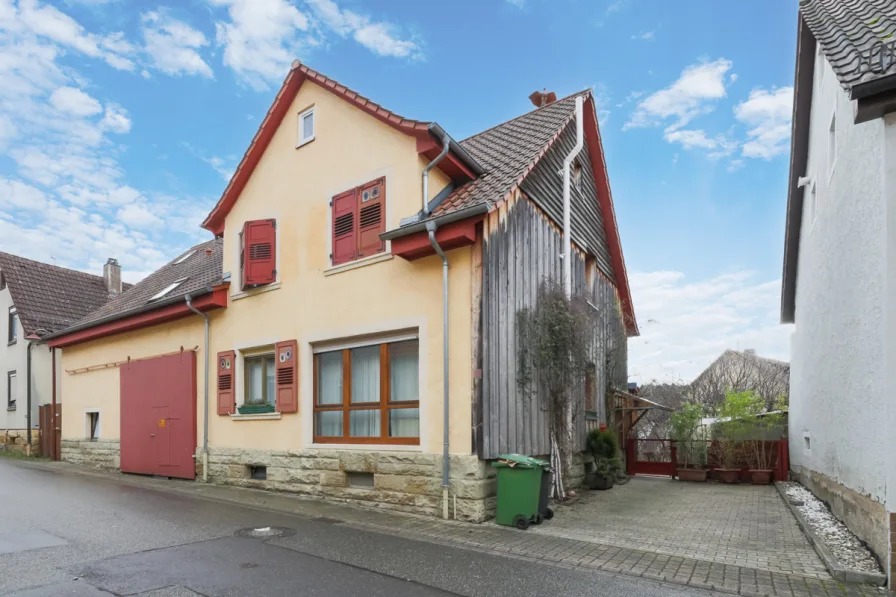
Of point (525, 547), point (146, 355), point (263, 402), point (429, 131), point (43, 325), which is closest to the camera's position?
point (525, 547)

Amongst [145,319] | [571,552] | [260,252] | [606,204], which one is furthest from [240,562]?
[606,204]

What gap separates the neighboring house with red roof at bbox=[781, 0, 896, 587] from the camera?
6.02 meters

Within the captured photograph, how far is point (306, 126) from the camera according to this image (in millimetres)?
12312

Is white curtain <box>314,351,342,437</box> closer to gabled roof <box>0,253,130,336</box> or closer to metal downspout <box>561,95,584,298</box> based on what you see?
metal downspout <box>561,95,584,298</box>

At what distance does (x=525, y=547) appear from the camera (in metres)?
7.34

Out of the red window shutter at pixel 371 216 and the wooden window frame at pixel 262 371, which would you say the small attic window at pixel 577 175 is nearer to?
the red window shutter at pixel 371 216

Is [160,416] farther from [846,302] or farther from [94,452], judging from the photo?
[846,302]

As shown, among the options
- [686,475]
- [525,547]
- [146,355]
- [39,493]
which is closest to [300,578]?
[525,547]

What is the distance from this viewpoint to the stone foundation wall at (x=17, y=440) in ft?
69.2

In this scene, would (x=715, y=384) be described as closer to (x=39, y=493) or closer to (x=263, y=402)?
(x=263, y=402)

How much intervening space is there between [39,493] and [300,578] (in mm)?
8042

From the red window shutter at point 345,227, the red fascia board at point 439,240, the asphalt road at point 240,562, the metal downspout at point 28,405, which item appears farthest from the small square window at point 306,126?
the metal downspout at point 28,405

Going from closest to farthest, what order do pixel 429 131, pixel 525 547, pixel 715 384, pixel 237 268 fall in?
pixel 525 547
pixel 429 131
pixel 237 268
pixel 715 384

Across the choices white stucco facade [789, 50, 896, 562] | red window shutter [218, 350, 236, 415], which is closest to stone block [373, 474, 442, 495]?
red window shutter [218, 350, 236, 415]
